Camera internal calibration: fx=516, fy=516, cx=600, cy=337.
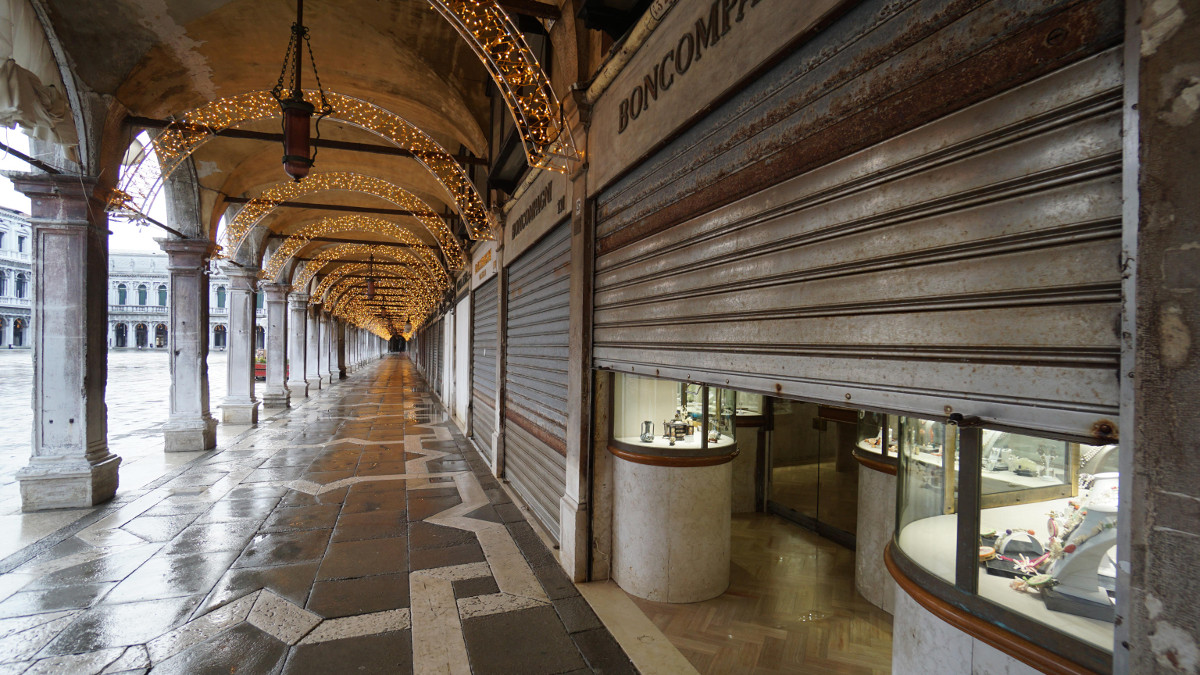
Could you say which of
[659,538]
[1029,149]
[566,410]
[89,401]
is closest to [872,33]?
[1029,149]

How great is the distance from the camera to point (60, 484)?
6.08 m

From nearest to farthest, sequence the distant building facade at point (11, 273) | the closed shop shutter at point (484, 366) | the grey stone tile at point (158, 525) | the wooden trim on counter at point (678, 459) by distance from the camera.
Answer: the wooden trim on counter at point (678, 459)
the grey stone tile at point (158, 525)
the closed shop shutter at point (484, 366)
the distant building facade at point (11, 273)

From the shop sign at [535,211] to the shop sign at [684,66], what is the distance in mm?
819

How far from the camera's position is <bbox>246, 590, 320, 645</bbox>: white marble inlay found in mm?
3459

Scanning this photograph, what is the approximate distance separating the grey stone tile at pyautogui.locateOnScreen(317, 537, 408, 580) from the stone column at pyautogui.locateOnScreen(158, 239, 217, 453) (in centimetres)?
660

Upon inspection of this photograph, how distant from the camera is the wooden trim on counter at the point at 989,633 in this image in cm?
152

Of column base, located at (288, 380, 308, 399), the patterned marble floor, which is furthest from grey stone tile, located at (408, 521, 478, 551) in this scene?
column base, located at (288, 380, 308, 399)

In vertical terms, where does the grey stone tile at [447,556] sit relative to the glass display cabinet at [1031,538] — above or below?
below

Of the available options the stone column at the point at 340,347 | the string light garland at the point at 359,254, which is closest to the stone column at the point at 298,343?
A: the string light garland at the point at 359,254

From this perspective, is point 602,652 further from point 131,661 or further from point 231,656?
point 131,661

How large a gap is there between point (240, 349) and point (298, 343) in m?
7.62

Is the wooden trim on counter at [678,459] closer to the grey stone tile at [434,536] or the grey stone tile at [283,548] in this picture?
the grey stone tile at [434,536]

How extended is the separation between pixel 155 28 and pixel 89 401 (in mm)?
4606

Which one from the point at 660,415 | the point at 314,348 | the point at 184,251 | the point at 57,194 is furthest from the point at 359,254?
the point at 660,415
